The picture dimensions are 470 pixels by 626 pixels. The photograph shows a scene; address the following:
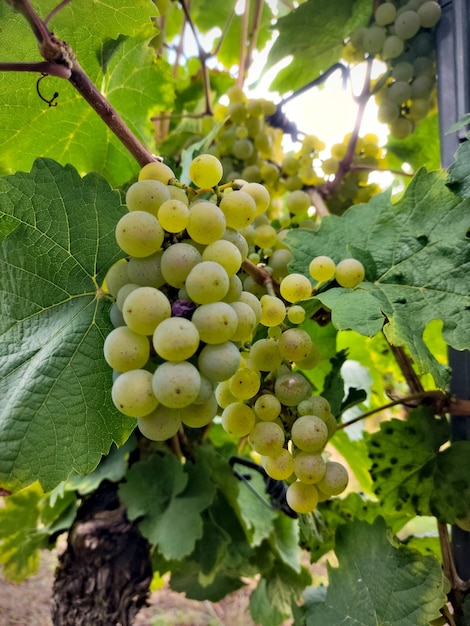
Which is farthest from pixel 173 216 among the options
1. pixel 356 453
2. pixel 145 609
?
pixel 145 609

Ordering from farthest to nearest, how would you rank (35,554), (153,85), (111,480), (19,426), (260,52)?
1. (260,52)
2. (35,554)
3. (111,480)
4. (153,85)
5. (19,426)

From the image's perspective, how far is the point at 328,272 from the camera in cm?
54

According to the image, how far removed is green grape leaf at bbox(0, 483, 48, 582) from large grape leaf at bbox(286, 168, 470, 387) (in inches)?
31.1

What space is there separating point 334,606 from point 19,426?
44 cm

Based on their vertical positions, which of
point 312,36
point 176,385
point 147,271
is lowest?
point 176,385

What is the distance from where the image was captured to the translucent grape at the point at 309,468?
0.45 m

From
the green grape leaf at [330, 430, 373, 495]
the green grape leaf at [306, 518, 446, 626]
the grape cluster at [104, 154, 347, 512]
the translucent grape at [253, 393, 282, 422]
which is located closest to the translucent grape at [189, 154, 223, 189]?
the grape cluster at [104, 154, 347, 512]

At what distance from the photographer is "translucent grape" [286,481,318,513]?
18.2 inches

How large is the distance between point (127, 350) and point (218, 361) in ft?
0.22

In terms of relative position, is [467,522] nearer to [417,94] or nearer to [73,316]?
[73,316]

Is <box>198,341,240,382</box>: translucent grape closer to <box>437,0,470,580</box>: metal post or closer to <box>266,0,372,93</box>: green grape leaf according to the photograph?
<box>437,0,470,580</box>: metal post

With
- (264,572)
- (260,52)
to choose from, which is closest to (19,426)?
(264,572)

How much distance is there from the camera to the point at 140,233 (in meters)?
0.37

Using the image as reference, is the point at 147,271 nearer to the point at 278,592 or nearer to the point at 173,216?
the point at 173,216
